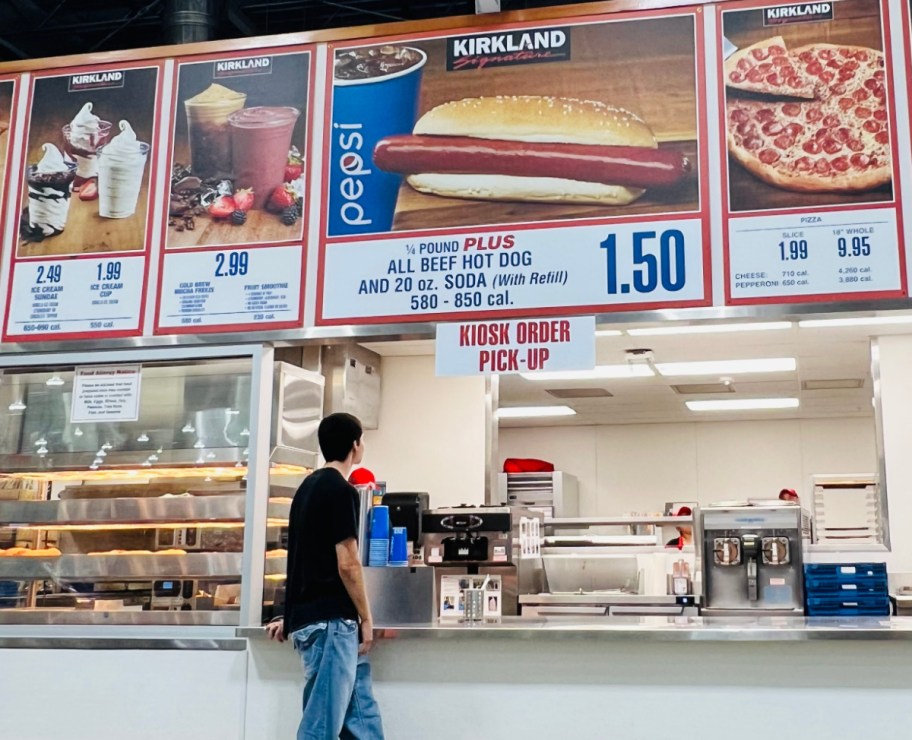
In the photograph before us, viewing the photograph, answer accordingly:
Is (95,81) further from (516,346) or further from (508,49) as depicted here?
(516,346)

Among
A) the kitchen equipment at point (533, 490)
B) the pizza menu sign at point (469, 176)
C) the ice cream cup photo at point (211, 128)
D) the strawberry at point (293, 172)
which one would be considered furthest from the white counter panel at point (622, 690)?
the kitchen equipment at point (533, 490)

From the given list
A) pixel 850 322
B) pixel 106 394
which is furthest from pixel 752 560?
pixel 106 394

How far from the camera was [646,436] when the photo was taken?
39.1 ft

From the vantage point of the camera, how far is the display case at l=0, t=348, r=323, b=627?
14.0 feet

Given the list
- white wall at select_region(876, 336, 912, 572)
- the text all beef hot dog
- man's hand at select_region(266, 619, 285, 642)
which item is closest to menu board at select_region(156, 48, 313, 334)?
the text all beef hot dog

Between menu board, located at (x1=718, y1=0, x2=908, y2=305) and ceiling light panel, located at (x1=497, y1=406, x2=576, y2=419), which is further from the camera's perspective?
ceiling light panel, located at (x1=497, y1=406, x2=576, y2=419)

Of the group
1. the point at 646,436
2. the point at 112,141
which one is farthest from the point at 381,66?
the point at 646,436

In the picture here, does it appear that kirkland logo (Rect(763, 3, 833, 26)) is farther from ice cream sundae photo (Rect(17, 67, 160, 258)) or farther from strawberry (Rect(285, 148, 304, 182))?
ice cream sundae photo (Rect(17, 67, 160, 258))

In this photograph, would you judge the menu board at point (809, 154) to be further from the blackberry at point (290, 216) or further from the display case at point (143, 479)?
the display case at point (143, 479)

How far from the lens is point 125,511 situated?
14.8 ft

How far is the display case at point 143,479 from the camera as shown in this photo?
4.28 m

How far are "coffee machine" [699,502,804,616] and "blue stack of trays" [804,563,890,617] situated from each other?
28 centimetres

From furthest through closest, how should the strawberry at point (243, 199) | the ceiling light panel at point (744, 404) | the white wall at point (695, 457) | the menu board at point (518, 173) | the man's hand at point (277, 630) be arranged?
the white wall at point (695, 457) < the ceiling light panel at point (744, 404) < the strawberry at point (243, 199) < the menu board at point (518, 173) < the man's hand at point (277, 630)

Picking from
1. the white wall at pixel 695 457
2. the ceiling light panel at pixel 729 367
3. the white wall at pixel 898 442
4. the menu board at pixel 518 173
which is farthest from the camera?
the white wall at pixel 695 457
